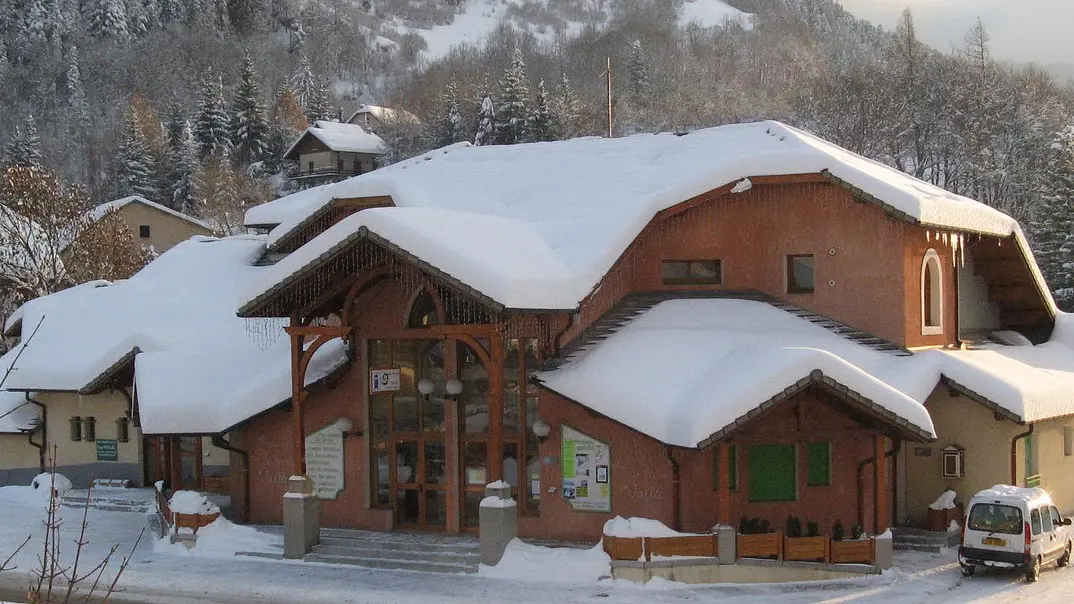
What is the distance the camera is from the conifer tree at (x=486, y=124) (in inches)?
2687

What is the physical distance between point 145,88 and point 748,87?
2647 inches

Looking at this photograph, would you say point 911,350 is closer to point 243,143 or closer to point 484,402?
point 484,402

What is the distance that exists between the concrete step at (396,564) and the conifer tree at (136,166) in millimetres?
66977

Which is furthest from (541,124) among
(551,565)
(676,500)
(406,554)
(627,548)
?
(627,548)

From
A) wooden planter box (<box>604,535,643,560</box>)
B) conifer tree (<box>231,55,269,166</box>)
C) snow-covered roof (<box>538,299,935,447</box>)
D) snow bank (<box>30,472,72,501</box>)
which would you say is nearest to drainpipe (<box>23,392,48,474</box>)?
snow bank (<box>30,472,72,501</box>)

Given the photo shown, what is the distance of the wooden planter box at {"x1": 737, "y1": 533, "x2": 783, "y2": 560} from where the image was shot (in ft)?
59.7

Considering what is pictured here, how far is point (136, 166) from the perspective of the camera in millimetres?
83938

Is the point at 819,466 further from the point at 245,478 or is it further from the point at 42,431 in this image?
the point at 42,431

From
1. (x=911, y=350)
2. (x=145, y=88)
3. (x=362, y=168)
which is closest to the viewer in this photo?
(x=911, y=350)

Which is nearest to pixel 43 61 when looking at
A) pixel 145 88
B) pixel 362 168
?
pixel 145 88

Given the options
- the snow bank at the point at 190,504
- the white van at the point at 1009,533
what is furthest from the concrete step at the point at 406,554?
the white van at the point at 1009,533

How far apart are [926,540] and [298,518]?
1155cm

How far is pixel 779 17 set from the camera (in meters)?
145

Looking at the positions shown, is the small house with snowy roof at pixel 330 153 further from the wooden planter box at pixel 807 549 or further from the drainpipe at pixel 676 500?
the wooden planter box at pixel 807 549
